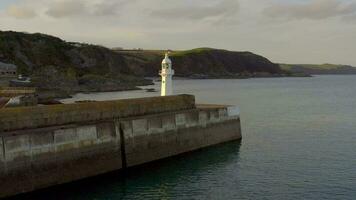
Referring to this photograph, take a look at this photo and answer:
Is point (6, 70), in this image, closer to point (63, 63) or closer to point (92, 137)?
point (92, 137)

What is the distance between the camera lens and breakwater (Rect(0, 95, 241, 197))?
2041 cm

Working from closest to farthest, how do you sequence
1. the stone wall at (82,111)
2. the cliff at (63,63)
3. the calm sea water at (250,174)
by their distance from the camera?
the calm sea water at (250,174)
the stone wall at (82,111)
the cliff at (63,63)

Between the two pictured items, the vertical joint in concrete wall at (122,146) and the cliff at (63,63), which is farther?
the cliff at (63,63)

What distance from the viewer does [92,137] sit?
23703 mm

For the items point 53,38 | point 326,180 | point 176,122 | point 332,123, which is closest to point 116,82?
point 53,38

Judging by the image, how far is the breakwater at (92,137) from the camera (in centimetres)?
2041

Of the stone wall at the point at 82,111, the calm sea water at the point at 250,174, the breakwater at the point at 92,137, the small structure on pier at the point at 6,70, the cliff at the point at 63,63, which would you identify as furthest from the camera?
the cliff at the point at 63,63

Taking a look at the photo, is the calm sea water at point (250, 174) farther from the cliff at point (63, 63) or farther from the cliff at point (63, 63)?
the cliff at point (63, 63)

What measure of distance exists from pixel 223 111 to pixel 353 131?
43.3 feet

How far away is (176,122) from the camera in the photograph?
29.7 meters

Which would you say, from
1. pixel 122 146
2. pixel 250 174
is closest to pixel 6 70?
pixel 122 146

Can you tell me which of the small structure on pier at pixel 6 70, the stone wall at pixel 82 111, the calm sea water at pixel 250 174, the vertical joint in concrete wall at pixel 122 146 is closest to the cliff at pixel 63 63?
the small structure on pier at pixel 6 70

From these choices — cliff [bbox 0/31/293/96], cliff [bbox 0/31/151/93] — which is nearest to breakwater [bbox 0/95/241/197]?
cliff [bbox 0/31/293/96]

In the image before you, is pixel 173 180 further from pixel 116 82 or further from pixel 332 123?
pixel 116 82
